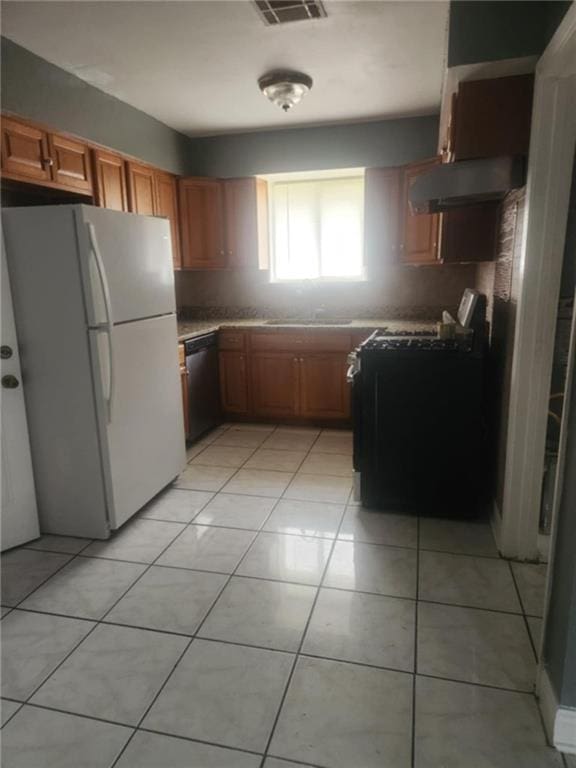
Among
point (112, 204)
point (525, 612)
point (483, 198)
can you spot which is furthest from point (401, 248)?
point (525, 612)

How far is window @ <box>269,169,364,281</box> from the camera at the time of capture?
442 cm

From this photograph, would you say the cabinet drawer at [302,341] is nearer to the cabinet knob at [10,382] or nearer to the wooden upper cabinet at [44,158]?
the wooden upper cabinet at [44,158]

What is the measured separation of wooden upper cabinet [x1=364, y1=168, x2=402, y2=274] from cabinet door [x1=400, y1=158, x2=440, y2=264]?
0.19 feet

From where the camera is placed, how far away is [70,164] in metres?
3.02

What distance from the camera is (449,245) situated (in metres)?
2.74

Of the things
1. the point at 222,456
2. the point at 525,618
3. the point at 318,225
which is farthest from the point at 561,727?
the point at 318,225

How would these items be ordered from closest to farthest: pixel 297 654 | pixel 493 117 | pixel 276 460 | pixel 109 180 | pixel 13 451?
pixel 297 654 < pixel 493 117 < pixel 13 451 < pixel 109 180 < pixel 276 460

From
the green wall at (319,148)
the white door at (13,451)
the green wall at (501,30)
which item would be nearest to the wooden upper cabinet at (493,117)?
the green wall at (501,30)

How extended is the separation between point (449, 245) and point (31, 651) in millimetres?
2681

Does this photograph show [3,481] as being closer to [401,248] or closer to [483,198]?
[483,198]

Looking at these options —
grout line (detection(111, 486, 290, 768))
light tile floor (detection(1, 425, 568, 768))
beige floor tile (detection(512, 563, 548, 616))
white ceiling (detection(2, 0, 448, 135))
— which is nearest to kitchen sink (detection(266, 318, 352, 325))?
white ceiling (detection(2, 0, 448, 135))

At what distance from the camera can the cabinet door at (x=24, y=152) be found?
2564 mm

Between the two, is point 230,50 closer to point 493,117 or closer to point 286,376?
point 493,117

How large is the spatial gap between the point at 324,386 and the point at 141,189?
82.1 inches
